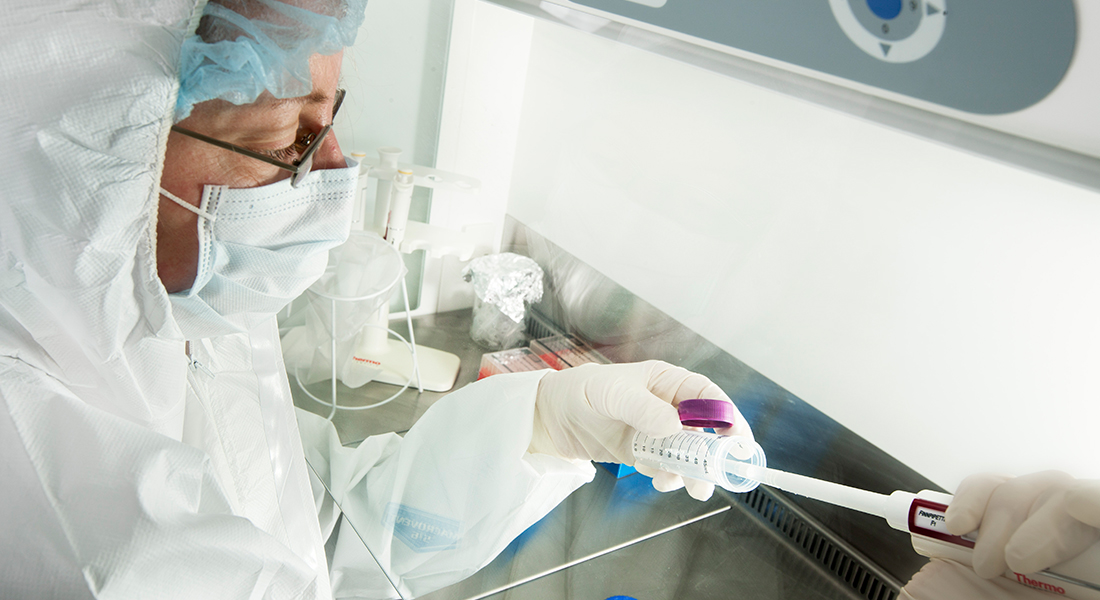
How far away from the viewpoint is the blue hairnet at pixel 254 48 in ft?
2.30

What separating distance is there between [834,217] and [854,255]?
39 millimetres

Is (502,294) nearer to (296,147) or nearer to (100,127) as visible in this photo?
(296,147)

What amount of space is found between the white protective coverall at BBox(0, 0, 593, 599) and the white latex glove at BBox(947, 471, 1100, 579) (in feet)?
1.55

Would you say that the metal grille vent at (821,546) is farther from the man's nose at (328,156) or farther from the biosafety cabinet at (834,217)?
the man's nose at (328,156)

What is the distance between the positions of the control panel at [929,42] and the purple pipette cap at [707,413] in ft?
1.13

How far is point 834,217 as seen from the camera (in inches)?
23.2

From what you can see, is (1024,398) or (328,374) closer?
(1024,398)

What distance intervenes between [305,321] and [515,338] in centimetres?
54

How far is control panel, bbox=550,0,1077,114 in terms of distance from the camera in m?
0.38

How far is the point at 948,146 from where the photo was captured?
0.48 meters

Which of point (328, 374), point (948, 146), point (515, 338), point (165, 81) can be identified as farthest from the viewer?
point (328, 374)

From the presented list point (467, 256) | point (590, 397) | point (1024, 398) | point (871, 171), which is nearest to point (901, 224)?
point (871, 171)

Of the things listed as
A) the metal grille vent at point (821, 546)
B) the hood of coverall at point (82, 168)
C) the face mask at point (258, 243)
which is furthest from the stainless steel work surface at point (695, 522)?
the hood of coverall at point (82, 168)

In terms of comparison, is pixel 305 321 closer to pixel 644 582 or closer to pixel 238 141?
pixel 238 141
